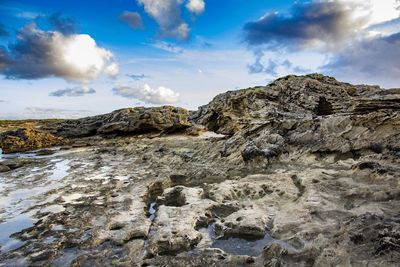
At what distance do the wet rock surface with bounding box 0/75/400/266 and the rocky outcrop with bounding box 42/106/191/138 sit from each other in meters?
14.1

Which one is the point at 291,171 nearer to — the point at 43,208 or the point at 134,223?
the point at 134,223

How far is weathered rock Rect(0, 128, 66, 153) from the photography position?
37.1 m

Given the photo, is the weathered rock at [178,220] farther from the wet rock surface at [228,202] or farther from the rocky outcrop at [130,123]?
the rocky outcrop at [130,123]

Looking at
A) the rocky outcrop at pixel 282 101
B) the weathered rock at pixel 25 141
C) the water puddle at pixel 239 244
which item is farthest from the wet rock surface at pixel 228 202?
the rocky outcrop at pixel 282 101

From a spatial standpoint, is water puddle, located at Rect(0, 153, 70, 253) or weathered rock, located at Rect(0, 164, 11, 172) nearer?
water puddle, located at Rect(0, 153, 70, 253)

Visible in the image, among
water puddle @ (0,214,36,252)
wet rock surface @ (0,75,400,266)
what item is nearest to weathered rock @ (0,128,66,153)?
wet rock surface @ (0,75,400,266)

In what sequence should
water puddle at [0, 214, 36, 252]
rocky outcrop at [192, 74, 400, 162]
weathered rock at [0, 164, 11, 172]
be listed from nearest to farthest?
water puddle at [0, 214, 36, 252] → rocky outcrop at [192, 74, 400, 162] → weathered rock at [0, 164, 11, 172]

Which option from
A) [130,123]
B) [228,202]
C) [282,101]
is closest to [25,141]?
[130,123]

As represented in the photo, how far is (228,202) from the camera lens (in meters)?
13.5

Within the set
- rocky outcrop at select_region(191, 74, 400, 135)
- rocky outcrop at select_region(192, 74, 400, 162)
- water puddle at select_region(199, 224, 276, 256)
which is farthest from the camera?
rocky outcrop at select_region(191, 74, 400, 135)

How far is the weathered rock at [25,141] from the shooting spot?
37109mm

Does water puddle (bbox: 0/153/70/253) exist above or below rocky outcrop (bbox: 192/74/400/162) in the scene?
below

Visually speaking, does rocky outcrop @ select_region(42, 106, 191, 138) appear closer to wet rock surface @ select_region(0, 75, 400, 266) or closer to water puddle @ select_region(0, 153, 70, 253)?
wet rock surface @ select_region(0, 75, 400, 266)

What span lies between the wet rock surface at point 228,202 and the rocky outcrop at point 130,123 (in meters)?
14.1
